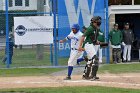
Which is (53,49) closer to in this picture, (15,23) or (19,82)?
(15,23)

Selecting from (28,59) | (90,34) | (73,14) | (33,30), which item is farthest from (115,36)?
(90,34)

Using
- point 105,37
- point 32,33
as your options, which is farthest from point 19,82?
point 105,37

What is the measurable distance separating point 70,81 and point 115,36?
24.3 ft

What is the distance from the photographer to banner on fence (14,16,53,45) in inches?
805

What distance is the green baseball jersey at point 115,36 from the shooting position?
21555 mm

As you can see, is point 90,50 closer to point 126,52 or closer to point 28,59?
point 126,52

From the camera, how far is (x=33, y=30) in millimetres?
20578

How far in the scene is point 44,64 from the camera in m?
21.6

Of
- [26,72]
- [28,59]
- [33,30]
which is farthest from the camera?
[28,59]

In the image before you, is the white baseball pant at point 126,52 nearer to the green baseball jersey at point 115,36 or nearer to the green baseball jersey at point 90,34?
Result: the green baseball jersey at point 115,36

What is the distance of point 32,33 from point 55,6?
1.66 meters

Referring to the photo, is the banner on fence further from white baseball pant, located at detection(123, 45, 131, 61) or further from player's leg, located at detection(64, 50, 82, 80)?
player's leg, located at detection(64, 50, 82, 80)

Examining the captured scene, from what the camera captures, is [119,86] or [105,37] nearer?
[119,86]

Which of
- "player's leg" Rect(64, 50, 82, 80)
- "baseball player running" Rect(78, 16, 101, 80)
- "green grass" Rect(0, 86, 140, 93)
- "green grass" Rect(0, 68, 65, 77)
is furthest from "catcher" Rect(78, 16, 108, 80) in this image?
"green grass" Rect(0, 68, 65, 77)
